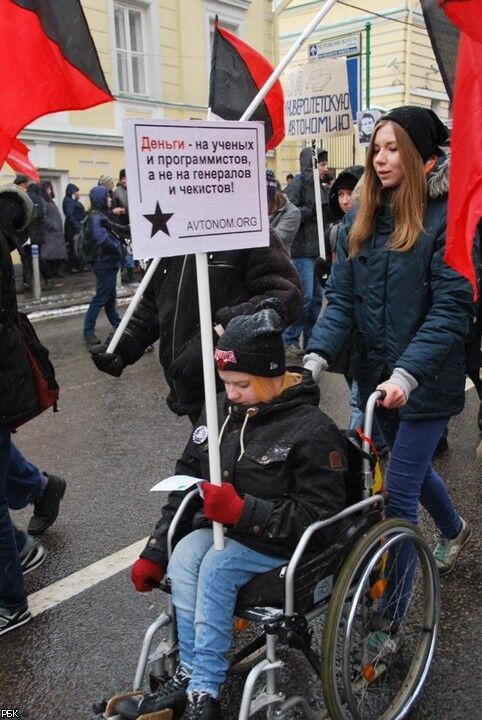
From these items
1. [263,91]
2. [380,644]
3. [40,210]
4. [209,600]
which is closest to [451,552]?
[380,644]

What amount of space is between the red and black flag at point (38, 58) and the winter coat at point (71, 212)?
1243cm

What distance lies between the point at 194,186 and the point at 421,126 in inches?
36.9

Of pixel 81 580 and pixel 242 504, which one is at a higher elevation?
pixel 242 504

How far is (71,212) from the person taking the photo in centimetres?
1528

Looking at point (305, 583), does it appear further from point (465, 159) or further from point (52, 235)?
point (52, 235)

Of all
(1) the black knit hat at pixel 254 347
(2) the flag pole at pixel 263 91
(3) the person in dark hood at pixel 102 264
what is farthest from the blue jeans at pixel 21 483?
(3) the person in dark hood at pixel 102 264

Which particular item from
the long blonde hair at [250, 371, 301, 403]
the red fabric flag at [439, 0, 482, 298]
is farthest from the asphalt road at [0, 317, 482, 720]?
the red fabric flag at [439, 0, 482, 298]

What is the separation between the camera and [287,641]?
2266mm

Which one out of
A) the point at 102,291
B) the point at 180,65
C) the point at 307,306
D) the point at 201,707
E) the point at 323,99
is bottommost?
the point at 201,707

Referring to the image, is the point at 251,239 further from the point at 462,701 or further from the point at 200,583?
the point at 462,701

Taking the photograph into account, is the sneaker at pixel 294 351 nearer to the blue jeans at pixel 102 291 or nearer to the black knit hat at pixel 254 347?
the blue jeans at pixel 102 291

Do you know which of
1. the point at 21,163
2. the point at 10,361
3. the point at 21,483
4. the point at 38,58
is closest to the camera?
the point at 38,58

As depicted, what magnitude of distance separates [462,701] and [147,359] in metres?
5.95

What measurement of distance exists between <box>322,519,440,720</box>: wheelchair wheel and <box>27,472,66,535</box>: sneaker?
1.78 meters
